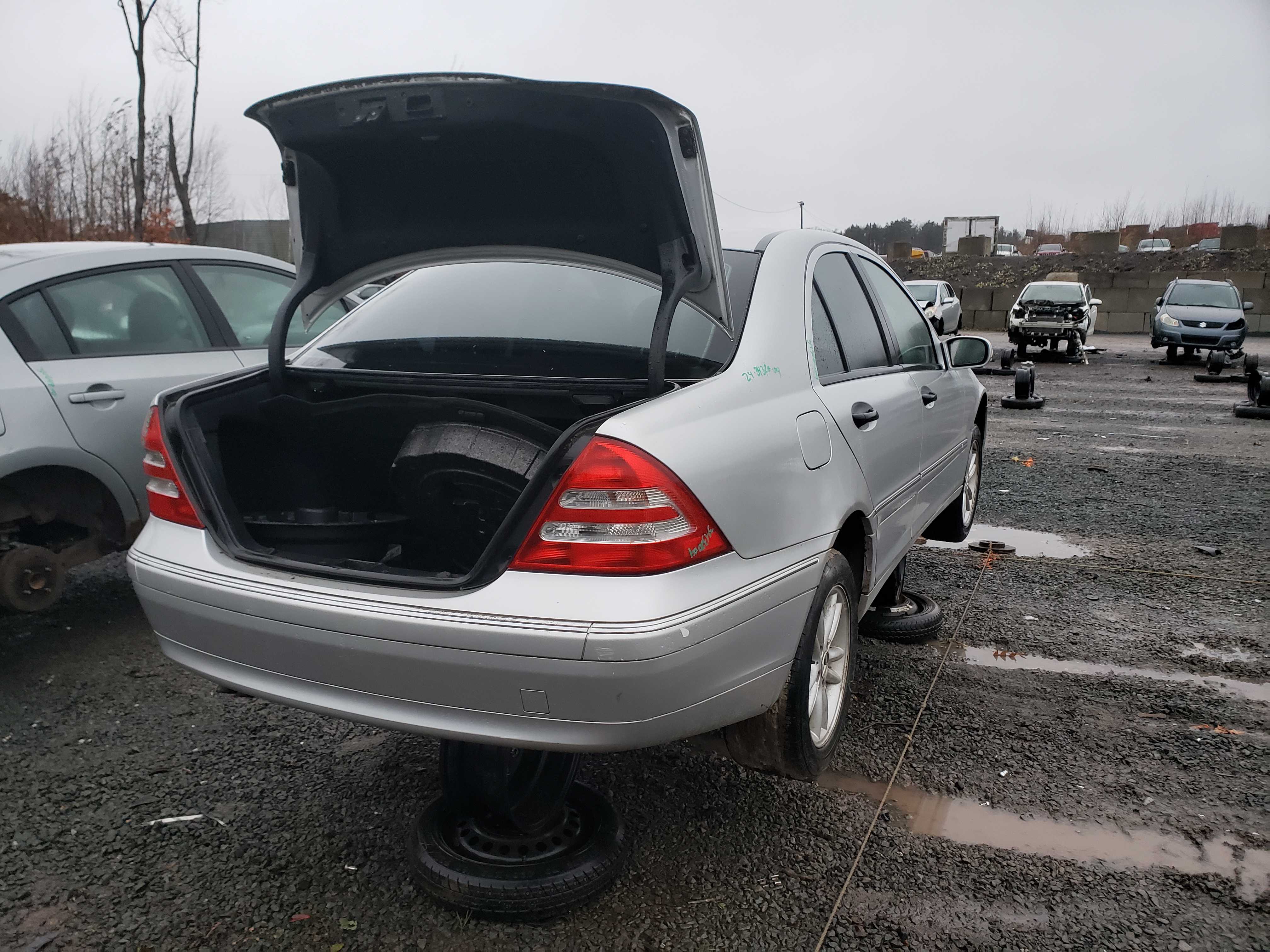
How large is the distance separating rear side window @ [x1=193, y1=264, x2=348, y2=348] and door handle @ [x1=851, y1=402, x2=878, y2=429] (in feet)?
8.76

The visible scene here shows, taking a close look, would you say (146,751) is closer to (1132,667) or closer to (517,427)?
(517,427)

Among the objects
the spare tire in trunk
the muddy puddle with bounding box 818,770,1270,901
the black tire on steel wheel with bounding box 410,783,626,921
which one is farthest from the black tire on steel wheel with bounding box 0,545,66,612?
the muddy puddle with bounding box 818,770,1270,901

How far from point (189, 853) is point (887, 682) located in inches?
95.8

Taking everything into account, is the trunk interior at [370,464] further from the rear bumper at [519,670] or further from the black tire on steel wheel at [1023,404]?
the black tire on steel wheel at [1023,404]

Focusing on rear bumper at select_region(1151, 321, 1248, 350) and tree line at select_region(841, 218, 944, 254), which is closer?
rear bumper at select_region(1151, 321, 1248, 350)

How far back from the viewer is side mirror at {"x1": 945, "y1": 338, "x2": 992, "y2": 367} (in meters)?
4.64

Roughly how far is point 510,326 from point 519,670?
4.64ft

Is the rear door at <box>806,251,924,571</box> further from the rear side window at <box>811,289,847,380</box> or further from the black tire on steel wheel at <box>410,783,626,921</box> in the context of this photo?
the black tire on steel wheel at <box>410,783,626,921</box>

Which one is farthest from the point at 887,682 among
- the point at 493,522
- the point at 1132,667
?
the point at 493,522

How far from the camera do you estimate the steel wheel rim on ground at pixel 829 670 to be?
2652 mm

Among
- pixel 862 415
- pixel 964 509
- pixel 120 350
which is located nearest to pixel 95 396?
pixel 120 350

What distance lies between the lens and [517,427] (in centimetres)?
261

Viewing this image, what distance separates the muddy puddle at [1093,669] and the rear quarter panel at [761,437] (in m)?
1.32

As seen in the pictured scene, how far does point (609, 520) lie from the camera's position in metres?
2.03
